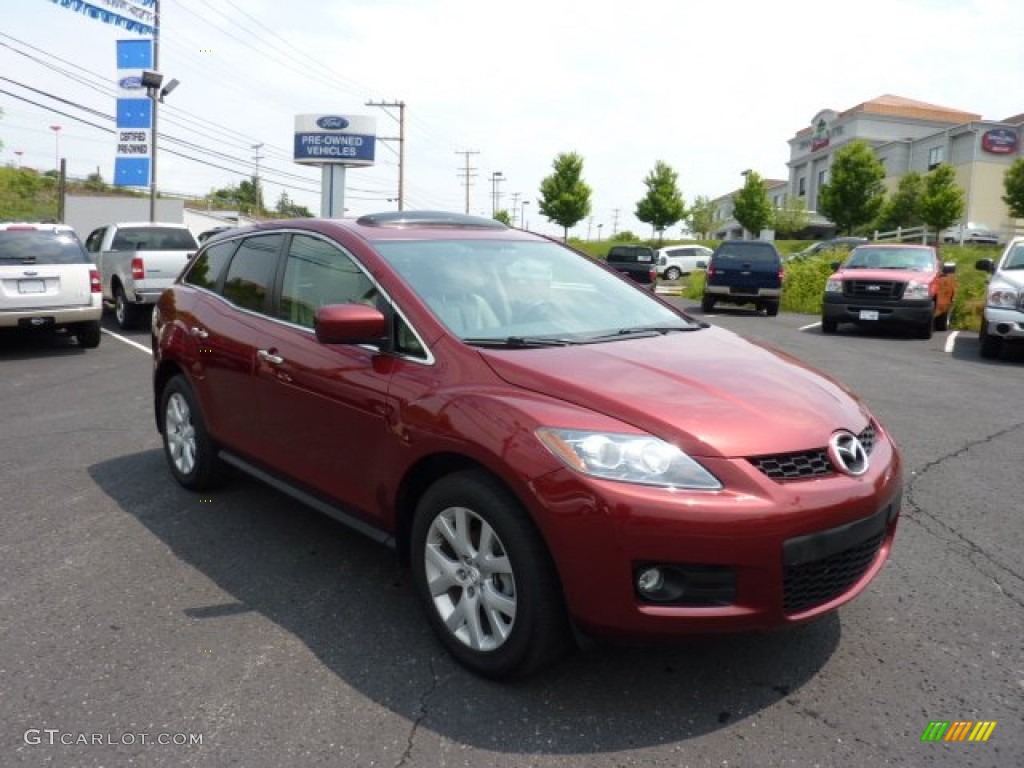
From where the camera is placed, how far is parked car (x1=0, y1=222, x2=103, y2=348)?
34.9 ft

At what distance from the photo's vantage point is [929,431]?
6.83 meters

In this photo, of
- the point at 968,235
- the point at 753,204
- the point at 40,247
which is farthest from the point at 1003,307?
the point at 753,204


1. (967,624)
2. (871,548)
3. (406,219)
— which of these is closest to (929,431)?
(967,624)

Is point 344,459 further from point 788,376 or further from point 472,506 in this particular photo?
point 788,376

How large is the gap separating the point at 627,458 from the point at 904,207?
5670 cm

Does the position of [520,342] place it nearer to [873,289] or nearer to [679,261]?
[873,289]

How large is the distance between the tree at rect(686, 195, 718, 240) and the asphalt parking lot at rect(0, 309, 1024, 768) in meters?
84.4

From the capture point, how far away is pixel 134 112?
2717 centimetres

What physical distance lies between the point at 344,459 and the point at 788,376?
1.85 m

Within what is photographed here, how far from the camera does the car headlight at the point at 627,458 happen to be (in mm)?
2562

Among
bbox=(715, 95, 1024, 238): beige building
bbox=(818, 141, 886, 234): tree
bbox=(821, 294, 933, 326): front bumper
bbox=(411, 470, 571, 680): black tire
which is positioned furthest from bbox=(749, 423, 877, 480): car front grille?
bbox=(715, 95, 1024, 238): beige building

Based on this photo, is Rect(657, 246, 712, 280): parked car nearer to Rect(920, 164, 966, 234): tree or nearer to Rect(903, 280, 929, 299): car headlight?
Rect(920, 164, 966, 234): tree

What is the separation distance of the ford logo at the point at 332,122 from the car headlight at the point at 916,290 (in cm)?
3808

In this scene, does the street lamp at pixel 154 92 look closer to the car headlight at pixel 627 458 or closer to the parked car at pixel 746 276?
the parked car at pixel 746 276
